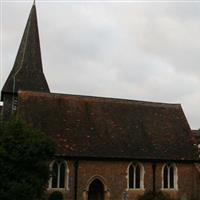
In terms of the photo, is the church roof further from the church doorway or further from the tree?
the tree

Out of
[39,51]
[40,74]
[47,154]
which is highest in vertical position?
[39,51]

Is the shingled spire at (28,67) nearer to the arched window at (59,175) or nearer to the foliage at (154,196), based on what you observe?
the arched window at (59,175)

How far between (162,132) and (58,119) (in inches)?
346

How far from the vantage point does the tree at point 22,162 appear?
2094 centimetres

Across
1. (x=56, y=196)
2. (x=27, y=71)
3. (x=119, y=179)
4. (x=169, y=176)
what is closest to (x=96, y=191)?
(x=119, y=179)

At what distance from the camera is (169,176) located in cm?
3153

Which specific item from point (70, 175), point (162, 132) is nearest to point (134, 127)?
point (162, 132)

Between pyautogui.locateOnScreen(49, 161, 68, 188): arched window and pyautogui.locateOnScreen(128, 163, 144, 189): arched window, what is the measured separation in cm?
498

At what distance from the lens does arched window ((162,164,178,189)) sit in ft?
103

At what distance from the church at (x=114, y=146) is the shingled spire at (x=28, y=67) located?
5.45m

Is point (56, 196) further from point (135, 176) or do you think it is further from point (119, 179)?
point (135, 176)

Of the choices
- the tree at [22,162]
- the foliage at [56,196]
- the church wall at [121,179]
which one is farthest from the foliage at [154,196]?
the tree at [22,162]

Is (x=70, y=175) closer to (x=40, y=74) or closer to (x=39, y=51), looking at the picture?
(x=40, y=74)

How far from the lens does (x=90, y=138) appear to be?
1184 inches
